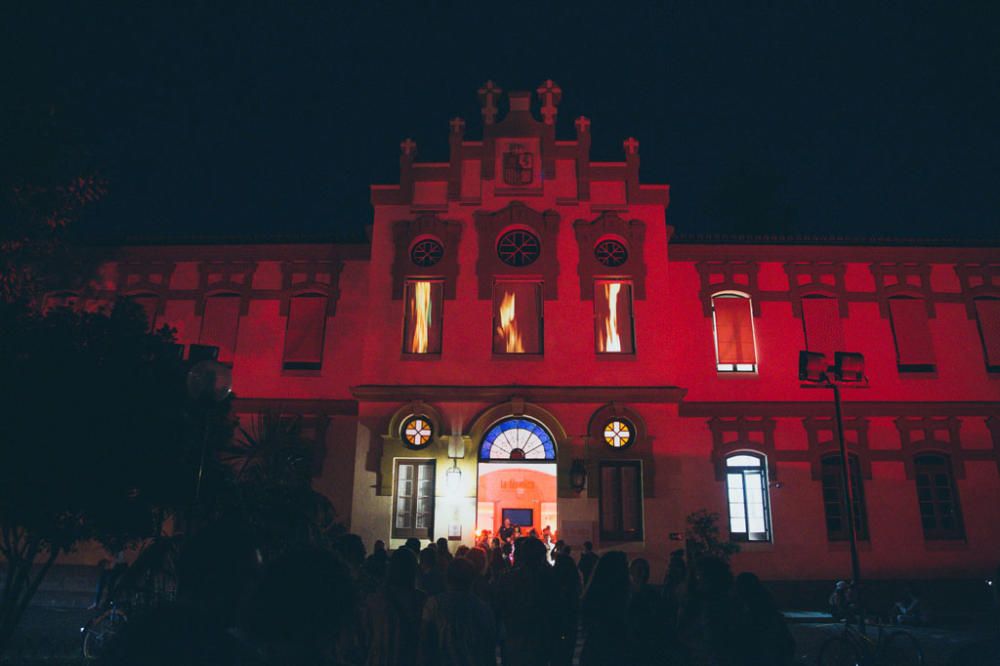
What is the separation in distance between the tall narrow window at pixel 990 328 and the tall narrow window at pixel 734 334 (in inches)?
268

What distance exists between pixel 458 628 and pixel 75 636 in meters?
10.4

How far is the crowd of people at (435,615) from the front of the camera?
2.17 meters

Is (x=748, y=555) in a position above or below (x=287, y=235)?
below

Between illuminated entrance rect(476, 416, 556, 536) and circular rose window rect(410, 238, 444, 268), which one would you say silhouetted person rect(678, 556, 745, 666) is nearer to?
circular rose window rect(410, 238, 444, 268)

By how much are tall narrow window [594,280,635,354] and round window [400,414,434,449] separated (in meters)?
5.11

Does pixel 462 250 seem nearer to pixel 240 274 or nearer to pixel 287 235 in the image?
pixel 287 235

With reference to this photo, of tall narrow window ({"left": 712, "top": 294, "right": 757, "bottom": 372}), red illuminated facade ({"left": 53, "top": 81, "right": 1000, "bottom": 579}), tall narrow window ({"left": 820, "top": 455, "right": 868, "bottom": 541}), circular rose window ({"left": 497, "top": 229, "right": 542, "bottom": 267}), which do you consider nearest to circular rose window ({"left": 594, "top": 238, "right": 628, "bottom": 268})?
red illuminated facade ({"left": 53, "top": 81, "right": 1000, "bottom": 579})

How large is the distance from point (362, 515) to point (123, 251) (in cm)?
1118

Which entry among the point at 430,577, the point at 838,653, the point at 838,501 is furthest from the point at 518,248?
the point at 838,653

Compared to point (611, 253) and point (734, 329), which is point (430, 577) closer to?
point (611, 253)

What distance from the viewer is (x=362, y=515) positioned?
51.0 feet

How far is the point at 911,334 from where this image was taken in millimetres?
17672

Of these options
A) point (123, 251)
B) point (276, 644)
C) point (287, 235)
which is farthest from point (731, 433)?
point (123, 251)

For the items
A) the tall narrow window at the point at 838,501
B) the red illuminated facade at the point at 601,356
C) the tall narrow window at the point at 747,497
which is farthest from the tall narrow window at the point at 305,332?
Answer: the tall narrow window at the point at 838,501
